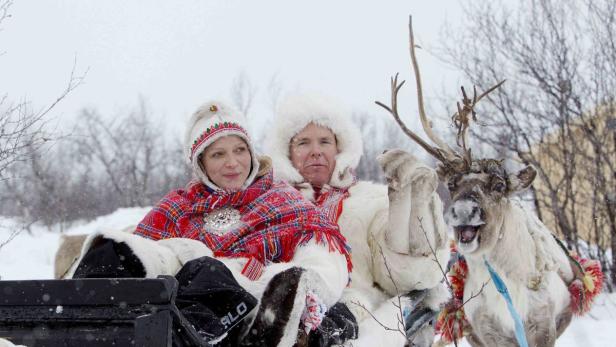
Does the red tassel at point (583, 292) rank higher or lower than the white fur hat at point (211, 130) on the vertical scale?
lower

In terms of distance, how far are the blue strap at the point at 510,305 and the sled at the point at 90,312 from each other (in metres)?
2.82

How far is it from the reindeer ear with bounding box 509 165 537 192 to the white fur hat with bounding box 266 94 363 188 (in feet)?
3.50

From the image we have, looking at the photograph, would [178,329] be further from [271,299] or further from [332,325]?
[332,325]

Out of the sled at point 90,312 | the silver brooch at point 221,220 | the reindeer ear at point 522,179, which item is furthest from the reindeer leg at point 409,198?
the sled at point 90,312

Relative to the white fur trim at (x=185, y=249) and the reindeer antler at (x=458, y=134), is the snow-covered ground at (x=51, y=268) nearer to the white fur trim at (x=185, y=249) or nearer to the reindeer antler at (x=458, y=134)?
the white fur trim at (x=185, y=249)

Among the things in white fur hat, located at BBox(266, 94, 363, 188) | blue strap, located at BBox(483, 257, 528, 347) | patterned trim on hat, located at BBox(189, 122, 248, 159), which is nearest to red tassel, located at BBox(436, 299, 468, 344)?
blue strap, located at BBox(483, 257, 528, 347)

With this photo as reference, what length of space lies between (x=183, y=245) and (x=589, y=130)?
8.10 metres

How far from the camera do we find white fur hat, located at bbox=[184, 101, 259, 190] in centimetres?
347

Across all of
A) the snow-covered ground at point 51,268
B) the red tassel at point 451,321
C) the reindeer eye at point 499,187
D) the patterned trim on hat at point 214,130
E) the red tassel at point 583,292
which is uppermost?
the patterned trim on hat at point 214,130

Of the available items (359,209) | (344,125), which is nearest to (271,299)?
(359,209)

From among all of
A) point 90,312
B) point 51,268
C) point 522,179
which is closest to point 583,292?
point 522,179

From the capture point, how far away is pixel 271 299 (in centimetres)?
252

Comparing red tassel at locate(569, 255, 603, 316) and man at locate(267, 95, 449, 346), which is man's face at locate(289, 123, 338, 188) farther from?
red tassel at locate(569, 255, 603, 316)

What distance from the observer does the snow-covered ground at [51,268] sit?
696 cm
